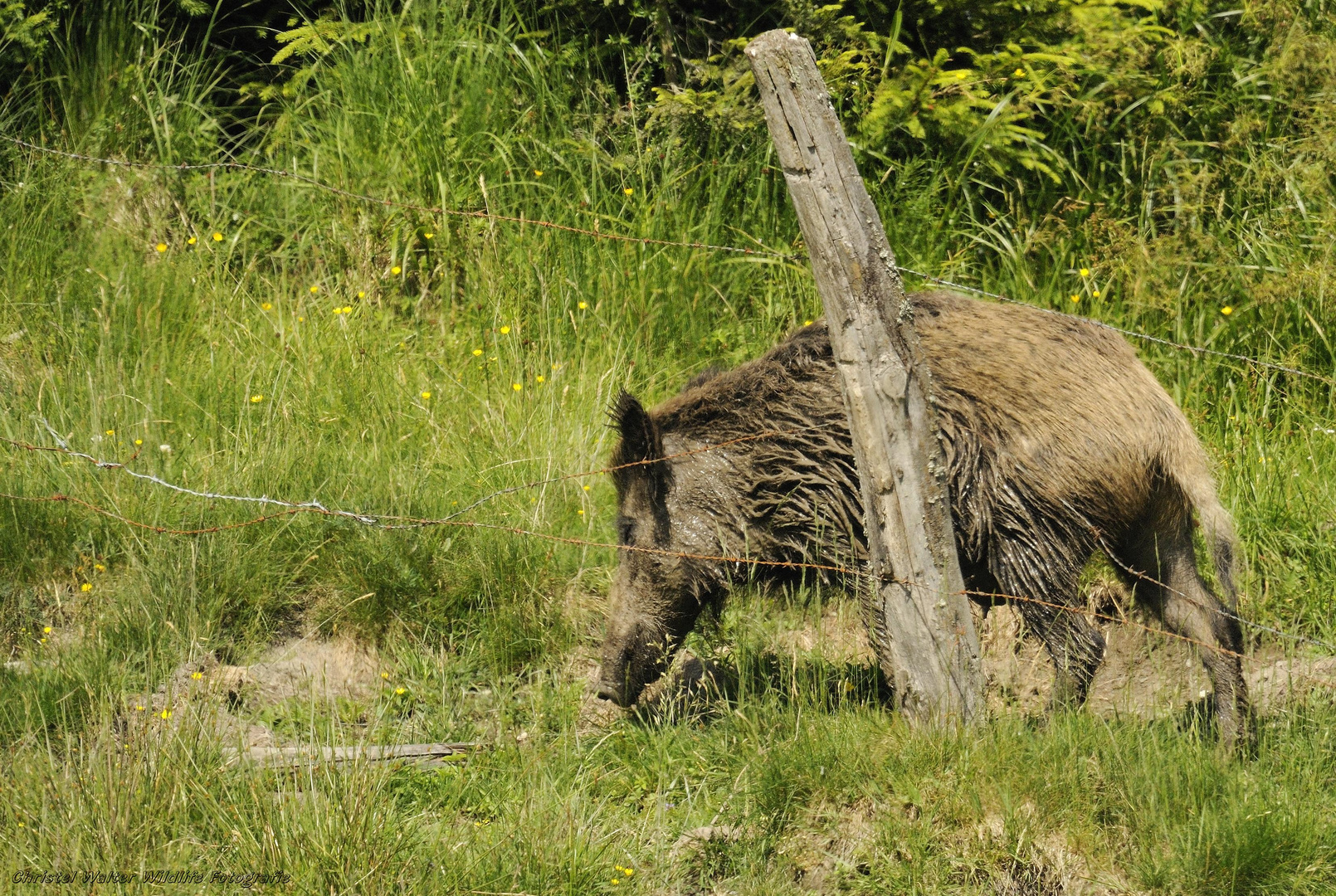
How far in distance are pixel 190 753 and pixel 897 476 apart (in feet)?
7.41

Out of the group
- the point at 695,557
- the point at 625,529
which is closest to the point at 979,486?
the point at 695,557

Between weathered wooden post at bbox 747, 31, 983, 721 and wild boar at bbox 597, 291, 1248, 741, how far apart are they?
15.0 inches

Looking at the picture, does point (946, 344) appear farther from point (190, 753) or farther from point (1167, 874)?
point (190, 753)

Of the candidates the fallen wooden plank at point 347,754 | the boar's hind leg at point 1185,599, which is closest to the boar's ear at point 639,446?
the fallen wooden plank at point 347,754

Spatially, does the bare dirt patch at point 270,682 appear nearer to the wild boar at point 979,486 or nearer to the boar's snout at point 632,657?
the boar's snout at point 632,657

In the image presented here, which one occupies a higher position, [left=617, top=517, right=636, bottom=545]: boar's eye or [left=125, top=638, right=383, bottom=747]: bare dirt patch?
→ [left=617, top=517, right=636, bottom=545]: boar's eye

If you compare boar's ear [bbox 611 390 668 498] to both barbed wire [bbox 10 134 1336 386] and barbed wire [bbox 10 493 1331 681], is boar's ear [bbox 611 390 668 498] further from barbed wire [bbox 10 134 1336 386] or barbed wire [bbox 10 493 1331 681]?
barbed wire [bbox 10 134 1336 386]

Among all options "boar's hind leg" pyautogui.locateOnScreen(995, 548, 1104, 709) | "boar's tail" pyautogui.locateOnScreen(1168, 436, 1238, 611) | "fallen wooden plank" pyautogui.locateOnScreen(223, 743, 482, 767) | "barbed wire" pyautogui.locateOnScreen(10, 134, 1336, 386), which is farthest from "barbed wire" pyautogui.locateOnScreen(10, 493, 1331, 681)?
"barbed wire" pyautogui.locateOnScreen(10, 134, 1336, 386)

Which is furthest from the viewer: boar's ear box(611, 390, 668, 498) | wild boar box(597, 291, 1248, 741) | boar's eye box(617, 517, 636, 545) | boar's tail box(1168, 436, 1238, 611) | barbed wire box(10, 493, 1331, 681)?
boar's eye box(617, 517, 636, 545)

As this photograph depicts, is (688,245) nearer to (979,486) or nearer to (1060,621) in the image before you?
(979,486)

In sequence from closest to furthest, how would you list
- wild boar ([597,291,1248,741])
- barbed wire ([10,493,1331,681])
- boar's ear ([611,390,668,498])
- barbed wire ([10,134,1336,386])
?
1. barbed wire ([10,493,1331,681])
2. wild boar ([597,291,1248,741])
3. boar's ear ([611,390,668,498])
4. barbed wire ([10,134,1336,386])

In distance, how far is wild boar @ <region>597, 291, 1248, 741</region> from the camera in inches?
179

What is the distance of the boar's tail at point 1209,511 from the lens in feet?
15.3

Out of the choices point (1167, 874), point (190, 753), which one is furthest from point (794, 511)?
point (190, 753)
